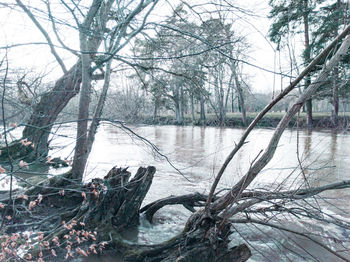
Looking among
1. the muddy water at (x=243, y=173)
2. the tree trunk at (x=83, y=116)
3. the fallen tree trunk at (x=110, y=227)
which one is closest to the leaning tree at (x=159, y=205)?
the fallen tree trunk at (x=110, y=227)

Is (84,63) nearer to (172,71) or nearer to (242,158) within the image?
(172,71)

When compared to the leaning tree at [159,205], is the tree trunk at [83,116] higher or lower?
higher

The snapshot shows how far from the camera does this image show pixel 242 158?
1294 centimetres

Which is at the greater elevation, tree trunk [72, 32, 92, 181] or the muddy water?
tree trunk [72, 32, 92, 181]

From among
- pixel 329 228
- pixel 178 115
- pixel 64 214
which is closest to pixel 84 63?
pixel 64 214

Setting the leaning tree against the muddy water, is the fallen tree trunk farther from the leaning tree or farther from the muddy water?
the muddy water

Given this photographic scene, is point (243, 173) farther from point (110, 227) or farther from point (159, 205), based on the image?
point (110, 227)

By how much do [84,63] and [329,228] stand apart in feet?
18.9

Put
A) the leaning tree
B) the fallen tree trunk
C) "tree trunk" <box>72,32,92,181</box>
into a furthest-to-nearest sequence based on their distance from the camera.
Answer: "tree trunk" <box>72,32,92,181</box>
the fallen tree trunk
the leaning tree

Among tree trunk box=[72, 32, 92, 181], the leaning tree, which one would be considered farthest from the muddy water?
tree trunk box=[72, 32, 92, 181]

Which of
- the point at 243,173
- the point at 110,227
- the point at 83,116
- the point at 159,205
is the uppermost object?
the point at 83,116

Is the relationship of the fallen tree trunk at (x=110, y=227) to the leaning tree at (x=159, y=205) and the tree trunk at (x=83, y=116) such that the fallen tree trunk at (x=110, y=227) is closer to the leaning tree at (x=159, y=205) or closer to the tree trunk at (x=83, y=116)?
the leaning tree at (x=159, y=205)

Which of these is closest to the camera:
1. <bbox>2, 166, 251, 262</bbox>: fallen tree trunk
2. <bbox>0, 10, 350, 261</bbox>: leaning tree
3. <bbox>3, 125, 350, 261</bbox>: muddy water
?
<bbox>0, 10, 350, 261</bbox>: leaning tree

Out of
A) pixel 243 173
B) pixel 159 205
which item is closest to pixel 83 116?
pixel 159 205
